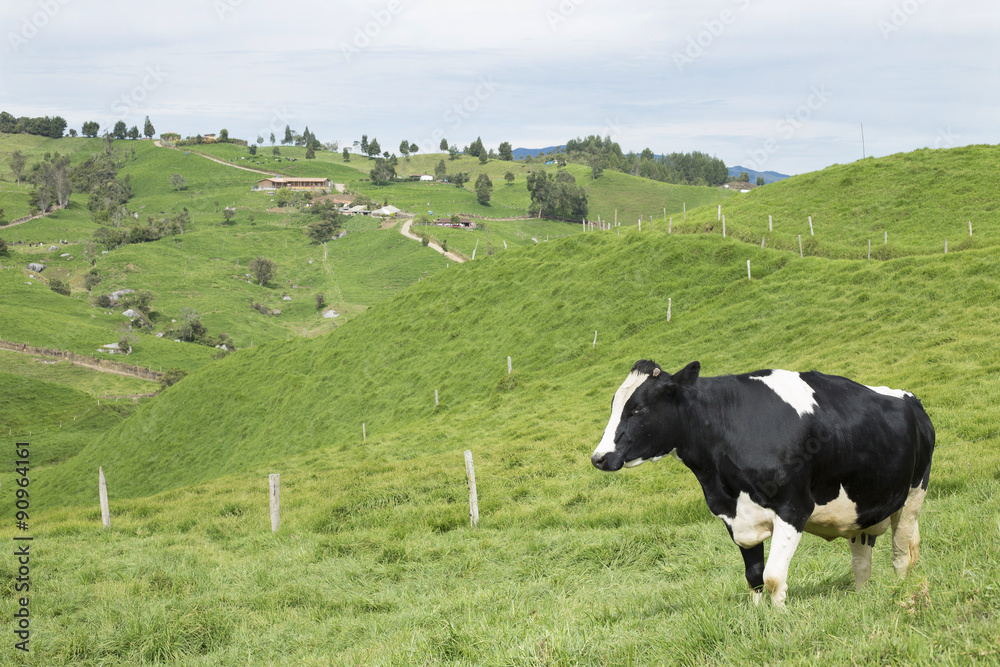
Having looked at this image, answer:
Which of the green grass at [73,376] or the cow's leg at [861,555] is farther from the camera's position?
the green grass at [73,376]

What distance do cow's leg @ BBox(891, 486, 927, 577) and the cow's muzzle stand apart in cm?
291

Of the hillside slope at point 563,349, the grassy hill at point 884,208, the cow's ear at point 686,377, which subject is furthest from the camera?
the grassy hill at point 884,208

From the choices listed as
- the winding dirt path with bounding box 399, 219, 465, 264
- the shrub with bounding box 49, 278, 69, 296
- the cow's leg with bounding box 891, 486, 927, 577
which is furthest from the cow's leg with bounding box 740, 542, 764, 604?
the shrub with bounding box 49, 278, 69, 296

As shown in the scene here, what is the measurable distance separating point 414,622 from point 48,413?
80870 millimetres

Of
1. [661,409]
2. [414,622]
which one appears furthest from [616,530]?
[661,409]

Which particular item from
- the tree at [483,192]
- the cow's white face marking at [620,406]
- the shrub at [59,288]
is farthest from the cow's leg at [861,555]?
the tree at [483,192]

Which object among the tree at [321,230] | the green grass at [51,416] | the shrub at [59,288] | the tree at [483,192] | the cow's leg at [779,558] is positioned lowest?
the green grass at [51,416]

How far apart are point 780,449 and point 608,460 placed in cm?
152

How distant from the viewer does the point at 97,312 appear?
358 ft

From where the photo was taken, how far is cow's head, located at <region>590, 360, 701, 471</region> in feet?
20.4

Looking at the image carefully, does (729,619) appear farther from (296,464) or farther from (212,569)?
(296,464)

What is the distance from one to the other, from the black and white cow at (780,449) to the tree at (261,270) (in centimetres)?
13508

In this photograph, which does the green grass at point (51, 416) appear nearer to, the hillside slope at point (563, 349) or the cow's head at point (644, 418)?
the hillside slope at point (563, 349)

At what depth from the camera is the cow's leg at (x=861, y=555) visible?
21.2 feet
